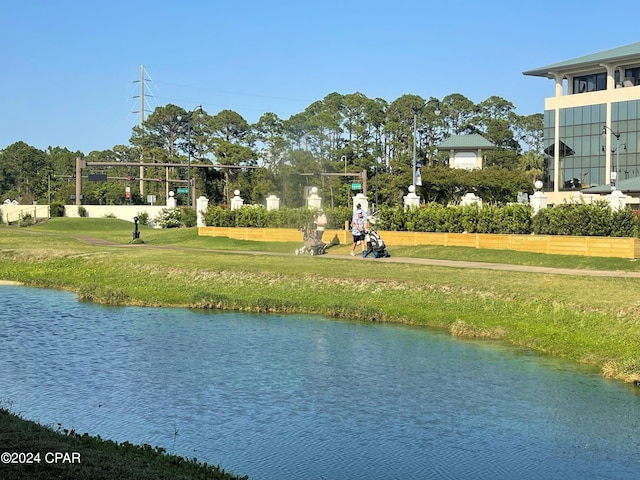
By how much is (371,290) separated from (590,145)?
64332 millimetres

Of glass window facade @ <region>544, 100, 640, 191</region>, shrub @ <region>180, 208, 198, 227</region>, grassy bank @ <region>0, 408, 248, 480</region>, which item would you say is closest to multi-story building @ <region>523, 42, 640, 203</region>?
glass window facade @ <region>544, 100, 640, 191</region>

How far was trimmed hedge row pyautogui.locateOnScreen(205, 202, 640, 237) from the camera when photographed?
33.9 meters

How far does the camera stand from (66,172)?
157500 mm

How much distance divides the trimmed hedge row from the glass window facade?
150ft

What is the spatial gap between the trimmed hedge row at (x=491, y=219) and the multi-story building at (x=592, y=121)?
136ft

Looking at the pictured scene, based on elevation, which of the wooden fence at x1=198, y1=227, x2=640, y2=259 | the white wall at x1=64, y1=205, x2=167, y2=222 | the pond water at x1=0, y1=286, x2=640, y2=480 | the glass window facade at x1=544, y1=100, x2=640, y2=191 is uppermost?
the glass window facade at x1=544, y1=100, x2=640, y2=191

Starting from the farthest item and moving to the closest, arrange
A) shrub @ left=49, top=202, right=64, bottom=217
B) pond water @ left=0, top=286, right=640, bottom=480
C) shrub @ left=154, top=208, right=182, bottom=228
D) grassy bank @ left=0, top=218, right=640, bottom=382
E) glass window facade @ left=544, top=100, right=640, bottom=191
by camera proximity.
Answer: glass window facade @ left=544, top=100, right=640, bottom=191 → shrub @ left=49, top=202, right=64, bottom=217 → shrub @ left=154, top=208, right=182, bottom=228 → grassy bank @ left=0, top=218, right=640, bottom=382 → pond water @ left=0, top=286, right=640, bottom=480

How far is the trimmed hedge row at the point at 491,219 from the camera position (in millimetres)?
33875

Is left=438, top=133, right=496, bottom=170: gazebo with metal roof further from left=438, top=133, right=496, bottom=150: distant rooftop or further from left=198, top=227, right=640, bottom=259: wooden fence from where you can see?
left=198, top=227, right=640, bottom=259: wooden fence

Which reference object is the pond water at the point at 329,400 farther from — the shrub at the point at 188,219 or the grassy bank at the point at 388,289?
the shrub at the point at 188,219

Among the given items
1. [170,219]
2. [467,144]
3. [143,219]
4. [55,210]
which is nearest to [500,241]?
[170,219]

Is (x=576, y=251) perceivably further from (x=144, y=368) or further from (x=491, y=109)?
(x=491, y=109)

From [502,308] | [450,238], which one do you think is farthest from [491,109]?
[502,308]

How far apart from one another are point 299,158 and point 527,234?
6470 centimetres
